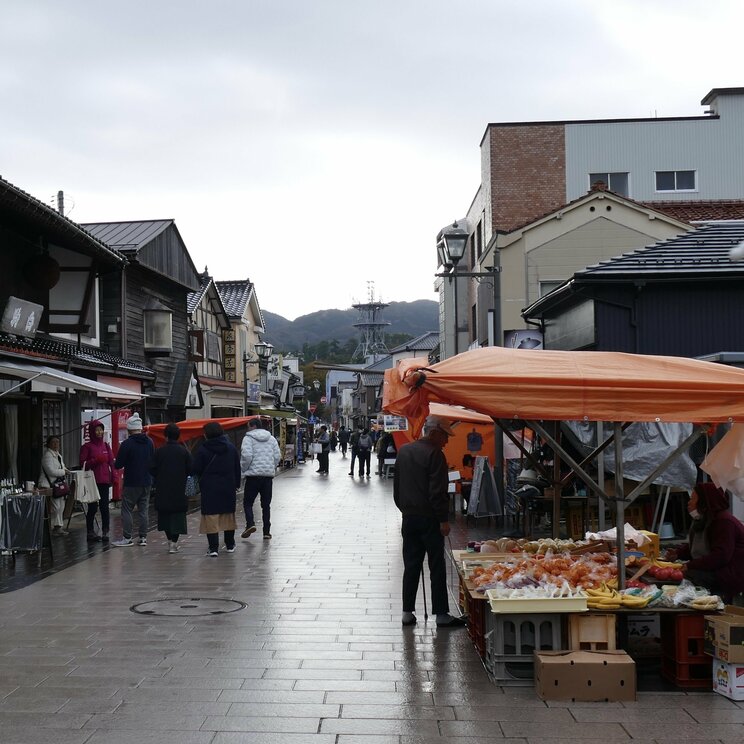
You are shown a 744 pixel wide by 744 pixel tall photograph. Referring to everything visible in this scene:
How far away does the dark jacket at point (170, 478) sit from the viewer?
1317 cm

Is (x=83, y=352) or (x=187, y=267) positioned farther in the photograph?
(x=187, y=267)

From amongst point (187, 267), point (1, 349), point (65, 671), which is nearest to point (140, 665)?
point (65, 671)

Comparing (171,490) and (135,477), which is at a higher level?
(135,477)

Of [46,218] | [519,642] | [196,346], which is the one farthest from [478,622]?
[196,346]

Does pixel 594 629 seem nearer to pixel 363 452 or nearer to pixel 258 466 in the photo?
pixel 258 466

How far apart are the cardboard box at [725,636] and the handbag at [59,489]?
11266mm

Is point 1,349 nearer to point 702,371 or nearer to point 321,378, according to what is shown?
point 702,371

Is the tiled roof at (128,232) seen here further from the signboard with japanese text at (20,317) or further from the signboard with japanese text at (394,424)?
the signboard with japanese text at (20,317)

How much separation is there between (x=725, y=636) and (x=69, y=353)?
1343 cm

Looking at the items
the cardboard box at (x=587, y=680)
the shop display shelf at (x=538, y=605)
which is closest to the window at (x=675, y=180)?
the shop display shelf at (x=538, y=605)

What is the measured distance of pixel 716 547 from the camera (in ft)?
23.7

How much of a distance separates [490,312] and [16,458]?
540 inches

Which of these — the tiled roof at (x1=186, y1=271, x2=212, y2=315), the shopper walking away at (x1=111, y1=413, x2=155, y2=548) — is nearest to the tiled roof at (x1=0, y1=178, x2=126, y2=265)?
the shopper walking away at (x1=111, y1=413, x2=155, y2=548)

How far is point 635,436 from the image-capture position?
527 inches
